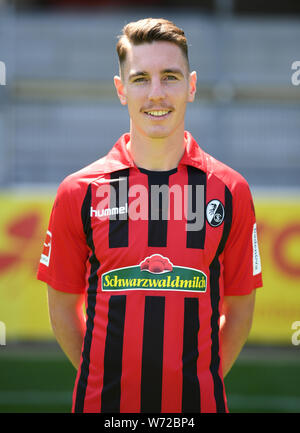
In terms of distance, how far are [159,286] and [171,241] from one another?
132 millimetres

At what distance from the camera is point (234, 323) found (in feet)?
6.49

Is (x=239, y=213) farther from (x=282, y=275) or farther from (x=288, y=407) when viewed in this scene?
(x=282, y=275)

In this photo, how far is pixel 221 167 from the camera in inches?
75.2

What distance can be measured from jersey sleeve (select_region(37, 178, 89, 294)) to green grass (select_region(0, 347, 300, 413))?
7.18 feet

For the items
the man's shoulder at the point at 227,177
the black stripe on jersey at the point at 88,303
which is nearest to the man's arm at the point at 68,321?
the black stripe on jersey at the point at 88,303

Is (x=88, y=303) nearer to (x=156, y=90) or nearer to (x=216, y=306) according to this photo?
(x=216, y=306)

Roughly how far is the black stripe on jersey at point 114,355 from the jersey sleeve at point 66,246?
201mm

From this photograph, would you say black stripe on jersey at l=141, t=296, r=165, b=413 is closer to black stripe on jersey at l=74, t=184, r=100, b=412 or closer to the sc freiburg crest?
black stripe on jersey at l=74, t=184, r=100, b=412

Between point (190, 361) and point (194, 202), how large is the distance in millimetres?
451

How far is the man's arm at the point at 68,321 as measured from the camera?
6.45 ft

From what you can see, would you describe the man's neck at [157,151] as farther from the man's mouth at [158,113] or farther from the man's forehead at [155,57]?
the man's forehead at [155,57]

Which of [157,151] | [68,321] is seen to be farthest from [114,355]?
[157,151]

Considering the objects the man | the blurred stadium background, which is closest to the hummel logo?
the man

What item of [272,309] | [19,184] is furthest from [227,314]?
[19,184]
